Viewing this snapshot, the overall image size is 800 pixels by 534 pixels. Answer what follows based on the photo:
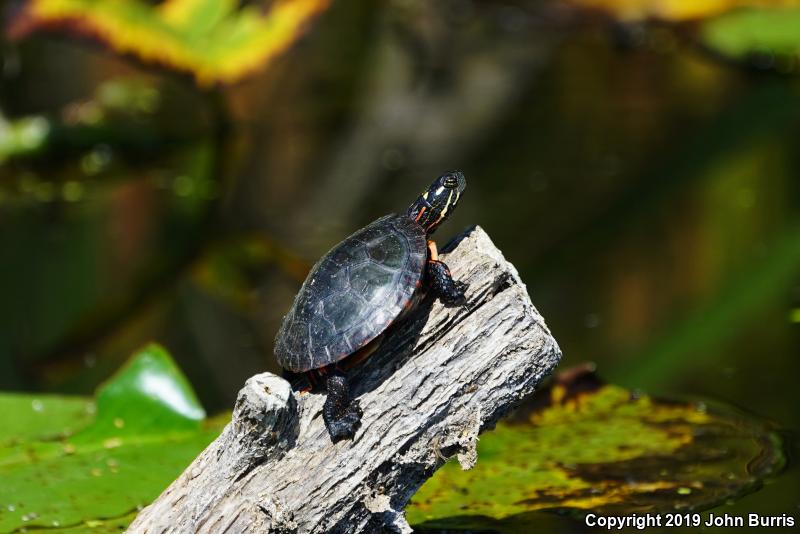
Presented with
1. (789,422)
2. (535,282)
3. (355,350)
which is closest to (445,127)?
(535,282)

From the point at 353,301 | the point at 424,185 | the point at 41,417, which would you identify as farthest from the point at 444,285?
the point at 424,185

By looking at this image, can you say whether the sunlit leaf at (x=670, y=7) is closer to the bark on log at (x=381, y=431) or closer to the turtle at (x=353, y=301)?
the turtle at (x=353, y=301)

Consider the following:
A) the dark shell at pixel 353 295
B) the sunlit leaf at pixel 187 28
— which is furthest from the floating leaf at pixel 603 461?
the sunlit leaf at pixel 187 28

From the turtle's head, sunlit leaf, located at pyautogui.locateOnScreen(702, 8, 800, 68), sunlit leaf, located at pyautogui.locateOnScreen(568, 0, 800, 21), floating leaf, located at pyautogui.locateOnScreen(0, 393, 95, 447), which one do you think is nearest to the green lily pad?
floating leaf, located at pyautogui.locateOnScreen(0, 393, 95, 447)

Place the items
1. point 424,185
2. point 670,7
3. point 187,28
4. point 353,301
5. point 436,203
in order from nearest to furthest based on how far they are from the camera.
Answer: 1. point 353,301
2. point 436,203
3. point 424,185
4. point 187,28
5. point 670,7

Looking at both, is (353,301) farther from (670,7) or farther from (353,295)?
(670,7)

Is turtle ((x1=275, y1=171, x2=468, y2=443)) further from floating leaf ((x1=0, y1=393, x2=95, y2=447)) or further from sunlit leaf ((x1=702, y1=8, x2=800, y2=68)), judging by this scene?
sunlit leaf ((x1=702, y1=8, x2=800, y2=68))
